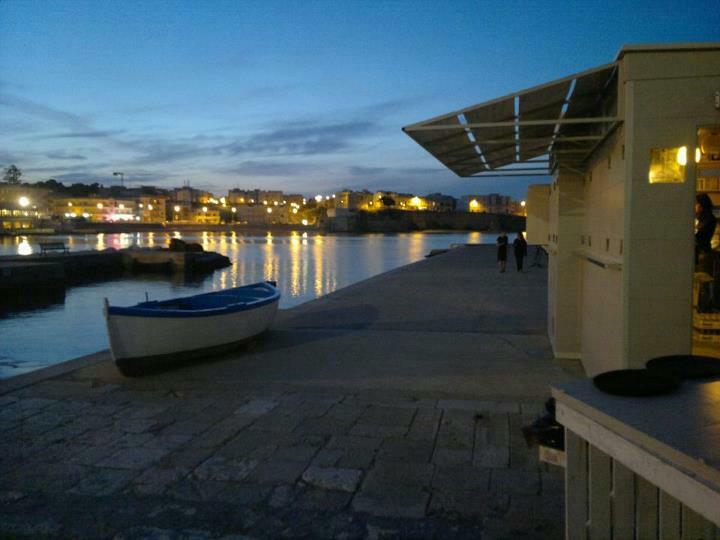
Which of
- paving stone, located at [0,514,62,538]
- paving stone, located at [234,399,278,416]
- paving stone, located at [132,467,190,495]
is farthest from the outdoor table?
paving stone, located at [234,399,278,416]

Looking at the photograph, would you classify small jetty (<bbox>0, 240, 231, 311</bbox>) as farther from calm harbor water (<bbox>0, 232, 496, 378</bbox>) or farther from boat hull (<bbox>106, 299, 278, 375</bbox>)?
boat hull (<bbox>106, 299, 278, 375</bbox>)

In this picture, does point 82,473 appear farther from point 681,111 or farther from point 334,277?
point 334,277

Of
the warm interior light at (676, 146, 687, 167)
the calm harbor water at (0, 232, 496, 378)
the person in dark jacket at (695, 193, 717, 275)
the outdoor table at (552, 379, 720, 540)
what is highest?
the warm interior light at (676, 146, 687, 167)

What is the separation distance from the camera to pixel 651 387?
2.78 meters

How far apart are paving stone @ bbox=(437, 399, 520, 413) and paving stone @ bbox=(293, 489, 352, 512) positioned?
2187mm

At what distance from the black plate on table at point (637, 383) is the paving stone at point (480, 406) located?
331 centimetres

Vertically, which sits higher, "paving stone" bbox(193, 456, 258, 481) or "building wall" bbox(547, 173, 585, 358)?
"building wall" bbox(547, 173, 585, 358)

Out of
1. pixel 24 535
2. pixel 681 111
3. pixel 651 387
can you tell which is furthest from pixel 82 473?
pixel 681 111

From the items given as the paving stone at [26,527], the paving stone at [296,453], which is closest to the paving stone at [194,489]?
the paving stone at [296,453]

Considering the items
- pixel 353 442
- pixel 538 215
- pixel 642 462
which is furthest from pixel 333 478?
pixel 538 215

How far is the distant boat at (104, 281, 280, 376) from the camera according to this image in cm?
764

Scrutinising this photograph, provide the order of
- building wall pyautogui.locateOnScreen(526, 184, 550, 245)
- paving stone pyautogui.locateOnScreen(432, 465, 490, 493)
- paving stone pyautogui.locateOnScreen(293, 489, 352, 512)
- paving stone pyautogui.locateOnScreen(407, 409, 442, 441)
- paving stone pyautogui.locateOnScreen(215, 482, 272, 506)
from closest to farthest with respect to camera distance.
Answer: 1. paving stone pyautogui.locateOnScreen(293, 489, 352, 512)
2. paving stone pyautogui.locateOnScreen(215, 482, 272, 506)
3. paving stone pyautogui.locateOnScreen(432, 465, 490, 493)
4. paving stone pyautogui.locateOnScreen(407, 409, 442, 441)
5. building wall pyautogui.locateOnScreen(526, 184, 550, 245)

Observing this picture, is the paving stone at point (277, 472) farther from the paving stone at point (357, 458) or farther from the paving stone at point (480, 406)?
the paving stone at point (480, 406)

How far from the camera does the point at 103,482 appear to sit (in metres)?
4.61
